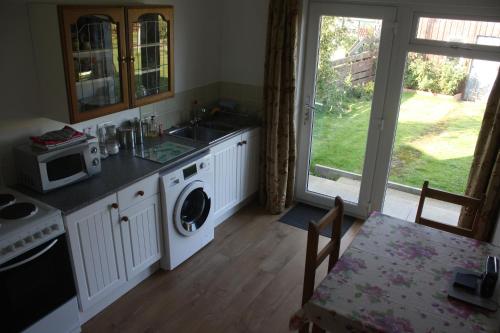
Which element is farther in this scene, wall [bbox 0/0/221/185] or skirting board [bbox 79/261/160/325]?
skirting board [bbox 79/261/160/325]

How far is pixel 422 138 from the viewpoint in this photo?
3.73 metres

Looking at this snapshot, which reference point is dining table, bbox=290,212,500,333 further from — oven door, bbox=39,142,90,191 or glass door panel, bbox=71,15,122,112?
glass door panel, bbox=71,15,122,112

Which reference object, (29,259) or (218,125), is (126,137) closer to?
(218,125)

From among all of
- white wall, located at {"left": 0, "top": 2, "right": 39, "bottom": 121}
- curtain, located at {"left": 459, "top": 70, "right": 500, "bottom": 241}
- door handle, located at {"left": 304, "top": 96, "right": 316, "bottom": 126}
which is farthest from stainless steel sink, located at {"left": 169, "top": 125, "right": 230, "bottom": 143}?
curtain, located at {"left": 459, "top": 70, "right": 500, "bottom": 241}

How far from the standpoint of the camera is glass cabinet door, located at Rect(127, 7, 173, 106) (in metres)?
2.98

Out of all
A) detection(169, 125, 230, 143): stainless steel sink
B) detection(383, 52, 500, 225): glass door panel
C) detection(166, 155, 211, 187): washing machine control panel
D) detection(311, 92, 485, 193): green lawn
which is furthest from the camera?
detection(169, 125, 230, 143): stainless steel sink

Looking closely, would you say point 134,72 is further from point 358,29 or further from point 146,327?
point 358,29

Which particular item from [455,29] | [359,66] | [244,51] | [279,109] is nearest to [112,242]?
[279,109]

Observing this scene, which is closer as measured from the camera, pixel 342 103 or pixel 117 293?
pixel 117 293

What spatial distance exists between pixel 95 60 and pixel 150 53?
0.50 m

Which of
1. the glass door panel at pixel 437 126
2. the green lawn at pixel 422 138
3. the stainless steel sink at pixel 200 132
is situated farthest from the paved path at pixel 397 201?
the stainless steel sink at pixel 200 132

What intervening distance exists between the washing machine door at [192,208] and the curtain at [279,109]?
35.0 inches

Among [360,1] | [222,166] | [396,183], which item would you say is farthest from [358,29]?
[222,166]

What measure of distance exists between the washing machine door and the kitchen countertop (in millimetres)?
249
